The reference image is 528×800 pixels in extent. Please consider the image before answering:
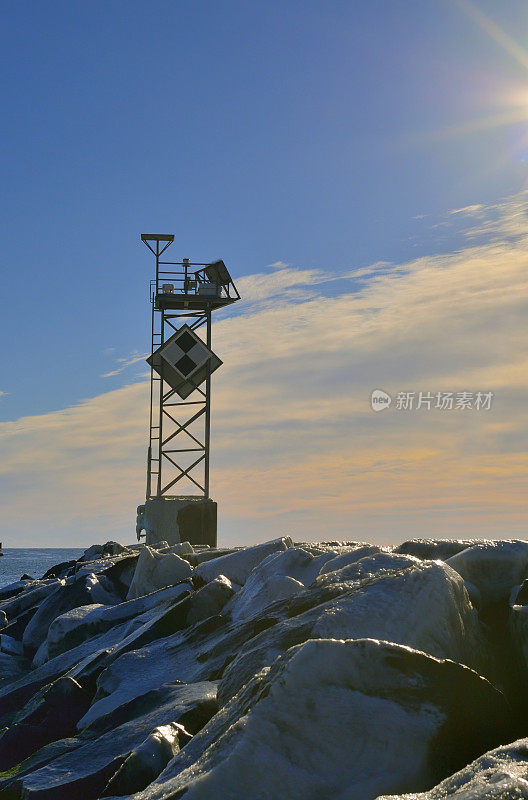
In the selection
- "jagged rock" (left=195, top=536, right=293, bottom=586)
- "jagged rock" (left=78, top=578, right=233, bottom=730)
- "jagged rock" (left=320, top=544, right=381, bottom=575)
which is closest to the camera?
"jagged rock" (left=78, top=578, right=233, bottom=730)

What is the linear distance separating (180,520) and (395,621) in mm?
15868

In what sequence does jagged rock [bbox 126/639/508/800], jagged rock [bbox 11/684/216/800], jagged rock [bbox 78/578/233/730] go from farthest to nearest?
1. jagged rock [bbox 78/578/233/730]
2. jagged rock [bbox 11/684/216/800]
3. jagged rock [bbox 126/639/508/800]

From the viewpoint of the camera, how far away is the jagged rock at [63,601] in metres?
8.05

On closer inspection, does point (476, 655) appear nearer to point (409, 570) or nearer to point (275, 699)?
point (409, 570)

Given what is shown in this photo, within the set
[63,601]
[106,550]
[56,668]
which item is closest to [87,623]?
[56,668]

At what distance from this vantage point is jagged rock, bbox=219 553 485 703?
325cm

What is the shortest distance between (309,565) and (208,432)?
1570 centimetres

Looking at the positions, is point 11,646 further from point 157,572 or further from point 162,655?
point 162,655

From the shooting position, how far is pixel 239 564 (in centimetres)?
615

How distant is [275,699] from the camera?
270 centimetres

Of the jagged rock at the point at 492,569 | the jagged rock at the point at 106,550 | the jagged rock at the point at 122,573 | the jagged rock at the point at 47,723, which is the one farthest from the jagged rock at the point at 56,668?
the jagged rock at the point at 106,550

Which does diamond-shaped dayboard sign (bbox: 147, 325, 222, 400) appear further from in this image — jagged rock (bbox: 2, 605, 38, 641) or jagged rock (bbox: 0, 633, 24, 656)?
jagged rock (bbox: 0, 633, 24, 656)

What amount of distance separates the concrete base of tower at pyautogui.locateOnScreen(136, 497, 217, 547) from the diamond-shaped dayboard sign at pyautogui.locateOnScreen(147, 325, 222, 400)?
9.91ft

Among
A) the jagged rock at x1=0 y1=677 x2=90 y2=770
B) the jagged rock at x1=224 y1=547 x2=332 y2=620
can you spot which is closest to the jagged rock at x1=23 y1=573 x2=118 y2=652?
the jagged rock at x1=0 y1=677 x2=90 y2=770
